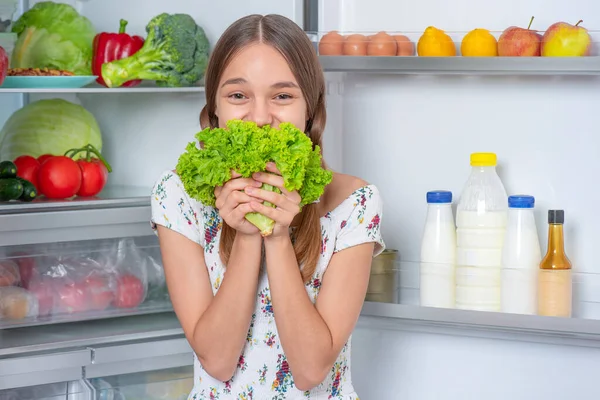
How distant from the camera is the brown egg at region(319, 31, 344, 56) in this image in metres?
2.12

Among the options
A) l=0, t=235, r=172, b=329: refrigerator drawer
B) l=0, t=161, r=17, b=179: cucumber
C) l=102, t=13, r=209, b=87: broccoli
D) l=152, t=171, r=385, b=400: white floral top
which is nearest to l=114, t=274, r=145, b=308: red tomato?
l=0, t=235, r=172, b=329: refrigerator drawer

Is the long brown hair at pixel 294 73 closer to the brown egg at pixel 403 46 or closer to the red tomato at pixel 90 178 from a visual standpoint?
the brown egg at pixel 403 46

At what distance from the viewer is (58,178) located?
2.17m

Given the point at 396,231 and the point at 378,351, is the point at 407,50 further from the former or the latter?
the point at 378,351

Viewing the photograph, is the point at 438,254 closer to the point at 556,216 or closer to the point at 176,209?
the point at 556,216

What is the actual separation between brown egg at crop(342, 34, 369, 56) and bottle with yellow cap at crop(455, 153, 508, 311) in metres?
0.36

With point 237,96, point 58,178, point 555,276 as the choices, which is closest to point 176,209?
point 237,96

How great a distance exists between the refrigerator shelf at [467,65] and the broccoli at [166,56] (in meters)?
0.39

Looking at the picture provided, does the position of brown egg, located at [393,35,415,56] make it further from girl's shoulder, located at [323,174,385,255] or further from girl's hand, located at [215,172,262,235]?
girl's hand, located at [215,172,262,235]

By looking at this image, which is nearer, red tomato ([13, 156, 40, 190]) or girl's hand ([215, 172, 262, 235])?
girl's hand ([215, 172, 262, 235])

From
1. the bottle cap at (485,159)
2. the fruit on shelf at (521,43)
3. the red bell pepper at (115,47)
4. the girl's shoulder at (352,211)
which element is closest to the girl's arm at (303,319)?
the girl's shoulder at (352,211)

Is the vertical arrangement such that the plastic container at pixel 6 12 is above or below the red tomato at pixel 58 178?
above

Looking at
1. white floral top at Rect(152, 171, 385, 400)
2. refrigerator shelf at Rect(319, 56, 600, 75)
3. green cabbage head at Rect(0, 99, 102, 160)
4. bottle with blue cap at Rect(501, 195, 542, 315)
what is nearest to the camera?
white floral top at Rect(152, 171, 385, 400)

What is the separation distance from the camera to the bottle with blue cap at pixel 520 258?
1.98 m
